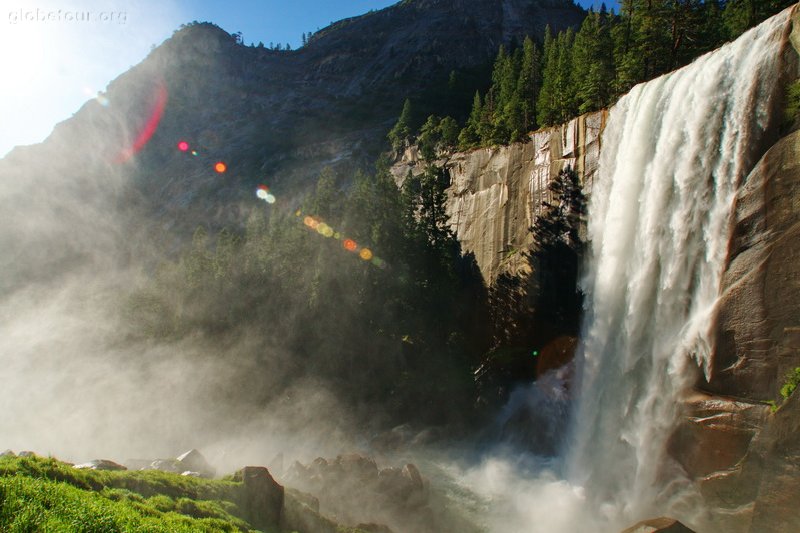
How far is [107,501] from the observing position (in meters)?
10.3

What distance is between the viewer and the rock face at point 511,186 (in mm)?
33719

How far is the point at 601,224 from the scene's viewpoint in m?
30.0

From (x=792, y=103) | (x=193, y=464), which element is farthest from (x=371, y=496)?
(x=792, y=103)

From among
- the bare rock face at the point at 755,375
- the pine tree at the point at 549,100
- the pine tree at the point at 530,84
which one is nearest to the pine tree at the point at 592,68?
the pine tree at the point at 549,100

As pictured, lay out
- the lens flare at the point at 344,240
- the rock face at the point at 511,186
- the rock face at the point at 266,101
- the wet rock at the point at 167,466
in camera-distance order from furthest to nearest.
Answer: the rock face at the point at 266,101, the lens flare at the point at 344,240, the rock face at the point at 511,186, the wet rock at the point at 167,466

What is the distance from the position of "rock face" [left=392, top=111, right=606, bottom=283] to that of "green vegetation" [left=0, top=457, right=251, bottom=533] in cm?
2786

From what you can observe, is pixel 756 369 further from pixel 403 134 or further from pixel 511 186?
pixel 403 134

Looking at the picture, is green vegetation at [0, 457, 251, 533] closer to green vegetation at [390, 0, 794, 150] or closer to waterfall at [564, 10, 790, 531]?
waterfall at [564, 10, 790, 531]

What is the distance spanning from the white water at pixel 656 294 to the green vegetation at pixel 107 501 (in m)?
11.6

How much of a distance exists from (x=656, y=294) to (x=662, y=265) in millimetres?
1339

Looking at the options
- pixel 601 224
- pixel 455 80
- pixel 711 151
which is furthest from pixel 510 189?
pixel 455 80

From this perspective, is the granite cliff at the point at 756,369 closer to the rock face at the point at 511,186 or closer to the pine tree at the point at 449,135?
the rock face at the point at 511,186

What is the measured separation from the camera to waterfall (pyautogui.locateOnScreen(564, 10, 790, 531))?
1870 cm

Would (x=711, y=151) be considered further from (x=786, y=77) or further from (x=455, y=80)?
(x=455, y=80)
